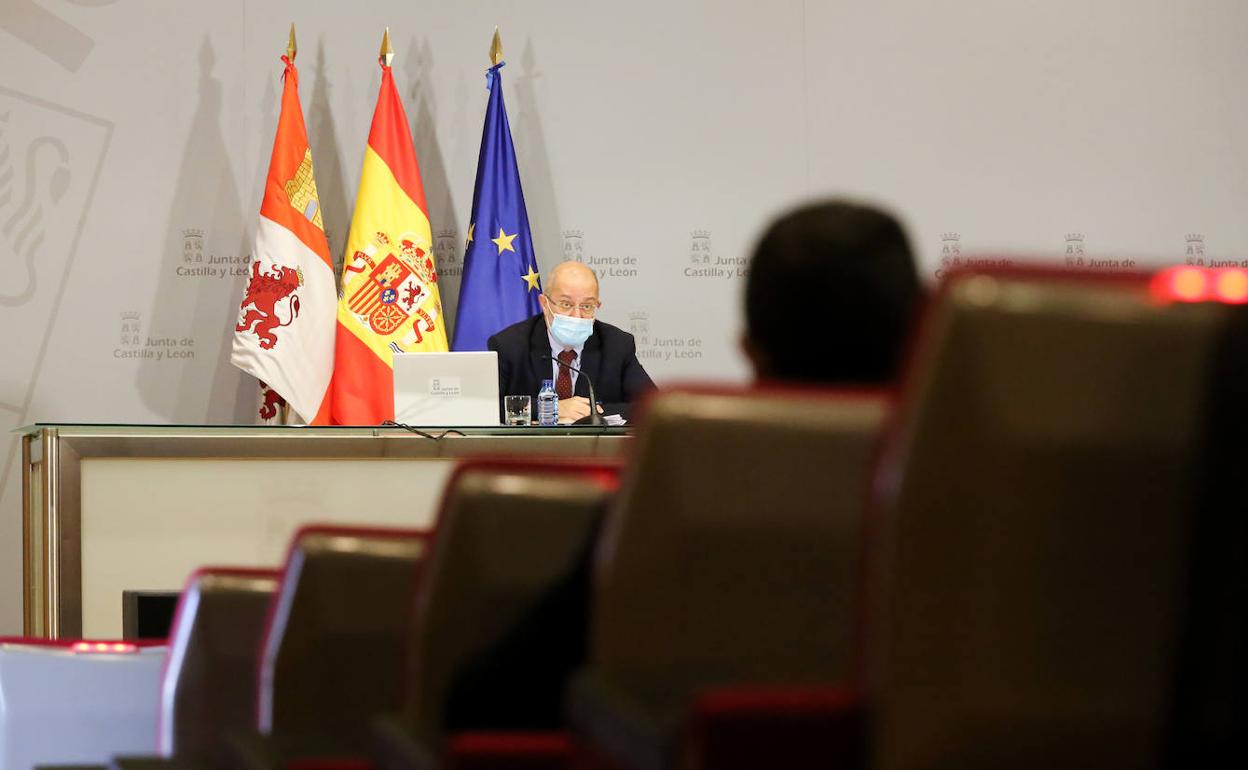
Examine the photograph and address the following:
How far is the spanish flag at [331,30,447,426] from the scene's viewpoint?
218 inches

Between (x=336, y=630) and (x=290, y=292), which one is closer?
(x=336, y=630)

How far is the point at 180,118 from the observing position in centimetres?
590

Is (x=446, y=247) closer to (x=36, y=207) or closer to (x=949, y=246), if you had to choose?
(x=36, y=207)

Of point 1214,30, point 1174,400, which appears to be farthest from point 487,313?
point 1174,400

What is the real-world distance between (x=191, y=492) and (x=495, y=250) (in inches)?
86.9

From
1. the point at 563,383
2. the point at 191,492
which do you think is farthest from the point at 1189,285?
the point at 563,383

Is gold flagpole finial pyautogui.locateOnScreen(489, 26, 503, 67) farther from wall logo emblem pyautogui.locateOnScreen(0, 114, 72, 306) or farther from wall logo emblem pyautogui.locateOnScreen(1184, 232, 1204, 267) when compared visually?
wall logo emblem pyautogui.locateOnScreen(1184, 232, 1204, 267)

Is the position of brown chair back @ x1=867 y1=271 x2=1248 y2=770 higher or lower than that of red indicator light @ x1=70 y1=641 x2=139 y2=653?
higher

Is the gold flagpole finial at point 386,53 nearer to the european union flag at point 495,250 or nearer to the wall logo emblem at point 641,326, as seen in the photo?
the european union flag at point 495,250

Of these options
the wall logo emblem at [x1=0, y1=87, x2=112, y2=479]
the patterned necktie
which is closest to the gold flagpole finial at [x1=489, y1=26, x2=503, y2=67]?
the patterned necktie

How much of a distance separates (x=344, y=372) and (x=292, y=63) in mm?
1204

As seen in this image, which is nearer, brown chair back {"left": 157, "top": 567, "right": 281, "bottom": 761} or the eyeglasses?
brown chair back {"left": 157, "top": 567, "right": 281, "bottom": 761}

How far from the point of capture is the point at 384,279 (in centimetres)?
563

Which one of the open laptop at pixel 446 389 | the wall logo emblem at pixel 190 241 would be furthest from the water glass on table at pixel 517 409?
the wall logo emblem at pixel 190 241
